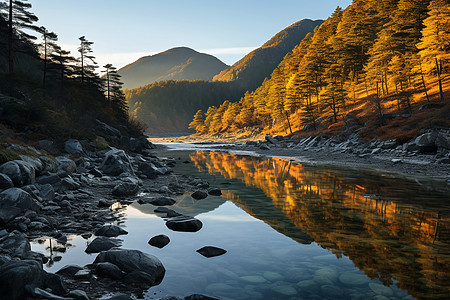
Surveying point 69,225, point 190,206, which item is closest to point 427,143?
point 190,206

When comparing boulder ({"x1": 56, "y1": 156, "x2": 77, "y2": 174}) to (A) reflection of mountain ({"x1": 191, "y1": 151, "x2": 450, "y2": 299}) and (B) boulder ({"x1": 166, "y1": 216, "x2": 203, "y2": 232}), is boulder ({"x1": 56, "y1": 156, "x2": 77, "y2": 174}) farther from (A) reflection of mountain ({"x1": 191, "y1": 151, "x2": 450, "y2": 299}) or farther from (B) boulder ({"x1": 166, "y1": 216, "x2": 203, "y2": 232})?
(A) reflection of mountain ({"x1": 191, "y1": 151, "x2": 450, "y2": 299})

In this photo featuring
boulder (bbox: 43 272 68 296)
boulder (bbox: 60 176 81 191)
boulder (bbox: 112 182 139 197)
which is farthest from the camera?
boulder (bbox: 112 182 139 197)

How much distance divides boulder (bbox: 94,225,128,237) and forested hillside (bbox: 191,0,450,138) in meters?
28.7

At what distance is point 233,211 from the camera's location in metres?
10.6

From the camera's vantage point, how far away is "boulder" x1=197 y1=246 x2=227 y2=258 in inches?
255

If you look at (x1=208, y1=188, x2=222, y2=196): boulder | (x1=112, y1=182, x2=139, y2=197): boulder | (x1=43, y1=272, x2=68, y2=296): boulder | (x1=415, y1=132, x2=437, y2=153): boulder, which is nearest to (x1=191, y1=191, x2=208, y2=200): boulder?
(x1=208, y1=188, x2=222, y2=196): boulder

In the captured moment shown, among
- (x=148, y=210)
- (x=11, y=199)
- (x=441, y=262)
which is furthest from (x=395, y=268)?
(x=11, y=199)

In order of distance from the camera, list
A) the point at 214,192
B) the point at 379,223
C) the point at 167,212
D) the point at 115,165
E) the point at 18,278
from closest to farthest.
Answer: the point at 18,278, the point at 379,223, the point at 167,212, the point at 214,192, the point at 115,165

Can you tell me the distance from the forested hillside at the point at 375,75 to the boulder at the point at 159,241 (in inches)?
1106

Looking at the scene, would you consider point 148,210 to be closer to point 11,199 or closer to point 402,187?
point 11,199

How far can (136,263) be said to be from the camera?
5328 mm

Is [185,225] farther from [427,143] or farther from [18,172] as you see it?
[427,143]

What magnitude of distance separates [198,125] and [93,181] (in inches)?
4767

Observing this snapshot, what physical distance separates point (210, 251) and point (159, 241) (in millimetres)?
1415
